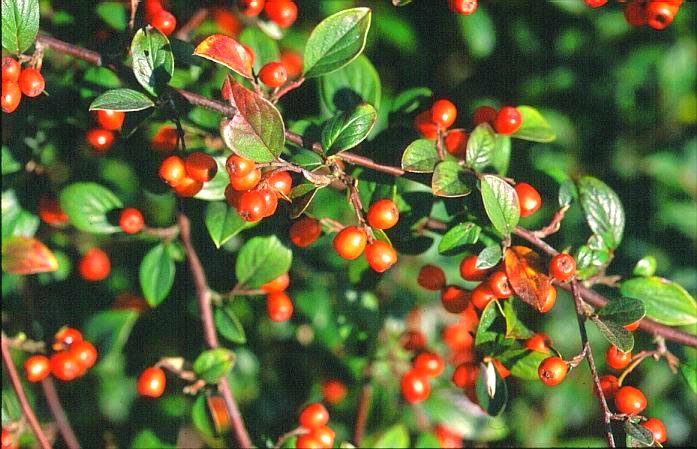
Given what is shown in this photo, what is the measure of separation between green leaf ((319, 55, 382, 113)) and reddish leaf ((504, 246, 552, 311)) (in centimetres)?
73

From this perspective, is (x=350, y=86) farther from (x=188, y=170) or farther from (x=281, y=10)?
(x=188, y=170)

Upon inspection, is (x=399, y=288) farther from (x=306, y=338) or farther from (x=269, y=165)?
(x=269, y=165)

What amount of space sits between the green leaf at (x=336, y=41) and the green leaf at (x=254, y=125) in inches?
15.0

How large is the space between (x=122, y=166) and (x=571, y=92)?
226cm

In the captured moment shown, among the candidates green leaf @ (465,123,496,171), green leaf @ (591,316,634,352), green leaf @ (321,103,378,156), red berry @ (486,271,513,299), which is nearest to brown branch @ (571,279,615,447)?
Answer: green leaf @ (591,316,634,352)

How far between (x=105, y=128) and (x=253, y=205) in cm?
75

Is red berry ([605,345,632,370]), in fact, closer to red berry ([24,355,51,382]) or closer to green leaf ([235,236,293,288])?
green leaf ([235,236,293,288])

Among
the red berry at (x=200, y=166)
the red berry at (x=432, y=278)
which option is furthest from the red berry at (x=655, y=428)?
the red berry at (x=200, y=166)

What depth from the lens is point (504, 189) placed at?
194 cm

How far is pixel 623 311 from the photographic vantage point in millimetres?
1946

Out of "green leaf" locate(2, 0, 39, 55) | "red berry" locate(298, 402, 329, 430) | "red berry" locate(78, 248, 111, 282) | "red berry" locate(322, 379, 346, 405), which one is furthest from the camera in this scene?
"red berry" locate(322, 379, 346, 405)

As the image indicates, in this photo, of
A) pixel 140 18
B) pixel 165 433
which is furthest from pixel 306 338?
pixel 140 18

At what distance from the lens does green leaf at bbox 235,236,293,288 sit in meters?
2.36

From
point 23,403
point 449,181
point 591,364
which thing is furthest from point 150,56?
point 591,364
